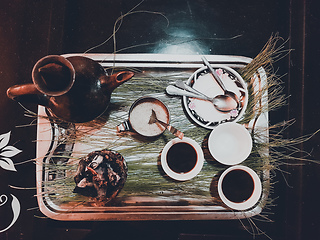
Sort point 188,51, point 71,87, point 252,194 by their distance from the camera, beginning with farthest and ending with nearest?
1. point 188,51
2. point 252,194
3. point 71,87

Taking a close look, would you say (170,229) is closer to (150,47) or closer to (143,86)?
(143,86)

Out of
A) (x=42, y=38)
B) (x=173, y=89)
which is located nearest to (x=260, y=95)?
(x=173, y=89)

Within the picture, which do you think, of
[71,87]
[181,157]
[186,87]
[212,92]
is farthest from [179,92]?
[71,87]

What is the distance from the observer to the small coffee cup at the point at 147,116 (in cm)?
98

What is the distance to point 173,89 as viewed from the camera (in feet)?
3.33

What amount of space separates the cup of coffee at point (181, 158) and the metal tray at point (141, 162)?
0.07m

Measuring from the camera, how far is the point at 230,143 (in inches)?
39.9

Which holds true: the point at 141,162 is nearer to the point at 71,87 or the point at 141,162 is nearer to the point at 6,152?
the point at 71,87

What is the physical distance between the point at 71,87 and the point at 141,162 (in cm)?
47

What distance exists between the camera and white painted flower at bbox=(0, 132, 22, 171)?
1250mm

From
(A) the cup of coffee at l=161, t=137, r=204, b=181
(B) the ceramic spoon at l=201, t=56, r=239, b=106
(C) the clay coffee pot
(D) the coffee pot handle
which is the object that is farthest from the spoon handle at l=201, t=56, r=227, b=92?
(D) the coffee pot handle

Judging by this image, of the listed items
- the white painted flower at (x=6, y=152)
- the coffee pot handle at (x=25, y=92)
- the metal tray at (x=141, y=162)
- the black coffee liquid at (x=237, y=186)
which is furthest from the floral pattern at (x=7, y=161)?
the black coffee liquid at (x=237, y=186)

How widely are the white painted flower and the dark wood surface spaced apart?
3 centimetres

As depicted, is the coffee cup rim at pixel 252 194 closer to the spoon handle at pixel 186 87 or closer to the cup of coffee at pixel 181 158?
the cup of coffee at pixel 181 158
